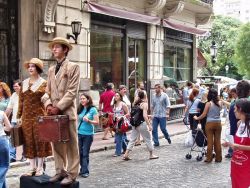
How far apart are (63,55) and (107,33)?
40.8ft

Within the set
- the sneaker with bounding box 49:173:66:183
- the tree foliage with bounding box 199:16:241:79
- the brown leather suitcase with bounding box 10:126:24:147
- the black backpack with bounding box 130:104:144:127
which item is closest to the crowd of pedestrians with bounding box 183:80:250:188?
the black backpack with bounding box 130:104:144:127

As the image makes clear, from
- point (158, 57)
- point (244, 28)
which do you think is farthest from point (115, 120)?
point (244, 28)

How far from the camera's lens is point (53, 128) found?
18.7 ft

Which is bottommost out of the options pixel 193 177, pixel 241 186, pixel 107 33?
pixel 193 177

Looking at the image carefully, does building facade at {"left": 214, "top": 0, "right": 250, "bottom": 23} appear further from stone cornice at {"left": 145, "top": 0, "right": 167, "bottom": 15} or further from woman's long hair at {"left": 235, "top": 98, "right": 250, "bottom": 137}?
woman's long hair at {"left": 235, "top": 98, "right": 250, "bottom": 137}

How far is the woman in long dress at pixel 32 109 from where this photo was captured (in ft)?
21.9

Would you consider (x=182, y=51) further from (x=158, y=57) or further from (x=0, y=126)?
(x=0, y=126)

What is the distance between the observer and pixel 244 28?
6400 centimetres

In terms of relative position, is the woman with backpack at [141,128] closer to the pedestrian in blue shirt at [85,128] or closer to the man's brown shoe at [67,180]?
the pedestrian in blue shirt at [85,128]

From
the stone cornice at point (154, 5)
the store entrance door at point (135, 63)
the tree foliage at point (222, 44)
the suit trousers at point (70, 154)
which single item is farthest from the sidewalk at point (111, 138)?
the tree foliage at point (222, 44)

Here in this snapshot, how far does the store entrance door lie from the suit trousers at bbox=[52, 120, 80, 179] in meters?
14.0

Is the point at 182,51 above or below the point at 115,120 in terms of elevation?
above

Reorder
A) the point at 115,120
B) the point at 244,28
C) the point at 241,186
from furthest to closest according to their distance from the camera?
1. the point at 244,28
2. the point at 115,120
3. the point at 241,186

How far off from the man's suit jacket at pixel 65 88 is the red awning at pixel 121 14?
1066 cm
